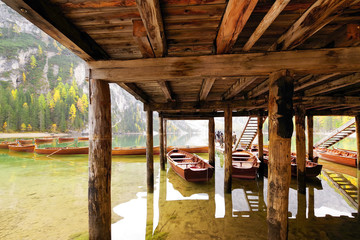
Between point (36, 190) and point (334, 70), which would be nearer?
point (334, 70)

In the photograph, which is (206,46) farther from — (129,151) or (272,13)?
(129,151)

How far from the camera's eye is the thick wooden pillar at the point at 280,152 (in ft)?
8.90

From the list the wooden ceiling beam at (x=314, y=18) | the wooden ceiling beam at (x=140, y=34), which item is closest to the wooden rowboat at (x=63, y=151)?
the wooden ceiling beam at (x=140, y=34)

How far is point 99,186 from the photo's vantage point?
294 centimetres

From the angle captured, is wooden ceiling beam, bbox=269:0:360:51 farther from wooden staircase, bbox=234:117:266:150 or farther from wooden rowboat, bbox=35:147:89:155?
wooden rowboat, bbox=35:147:89:155

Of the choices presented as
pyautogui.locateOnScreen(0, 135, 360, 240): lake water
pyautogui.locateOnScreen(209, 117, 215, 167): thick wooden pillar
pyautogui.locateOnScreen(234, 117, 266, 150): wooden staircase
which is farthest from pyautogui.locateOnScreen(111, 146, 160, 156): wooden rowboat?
pyautogui.locateOnScreen(234, 117, 266, 150): wooden staircase

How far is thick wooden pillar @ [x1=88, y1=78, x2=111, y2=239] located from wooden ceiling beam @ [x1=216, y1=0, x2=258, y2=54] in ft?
7.65

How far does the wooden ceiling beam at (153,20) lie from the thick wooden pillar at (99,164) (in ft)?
4.54

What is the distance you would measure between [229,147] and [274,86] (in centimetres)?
452

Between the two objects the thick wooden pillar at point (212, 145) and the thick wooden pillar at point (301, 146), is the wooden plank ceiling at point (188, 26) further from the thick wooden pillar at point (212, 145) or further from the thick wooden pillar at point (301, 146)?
the thick wooden pillar at point (212, 145)

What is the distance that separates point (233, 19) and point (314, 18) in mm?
987

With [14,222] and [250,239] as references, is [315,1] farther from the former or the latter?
[14,222]

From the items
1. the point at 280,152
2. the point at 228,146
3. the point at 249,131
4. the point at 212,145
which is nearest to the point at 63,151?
the point at 212,145

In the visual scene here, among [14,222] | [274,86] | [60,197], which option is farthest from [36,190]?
[274,86]
